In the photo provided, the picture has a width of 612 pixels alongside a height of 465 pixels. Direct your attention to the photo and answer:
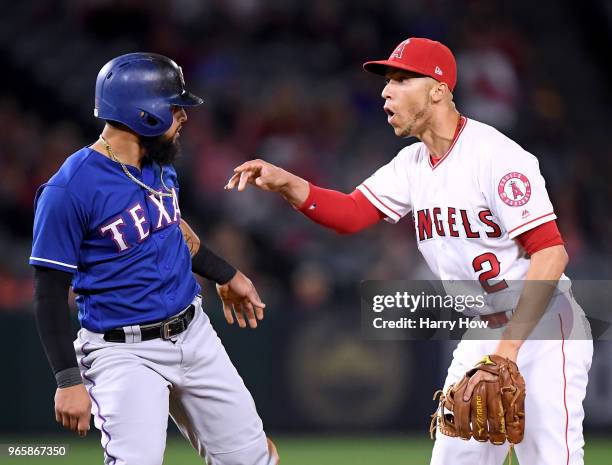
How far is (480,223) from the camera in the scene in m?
4.49

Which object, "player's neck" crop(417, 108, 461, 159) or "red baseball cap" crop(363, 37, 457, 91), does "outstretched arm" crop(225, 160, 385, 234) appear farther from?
"red baseball cap" crop(363, 37, 457, 91)

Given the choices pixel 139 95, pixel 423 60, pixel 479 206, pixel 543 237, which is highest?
pixel 423 60

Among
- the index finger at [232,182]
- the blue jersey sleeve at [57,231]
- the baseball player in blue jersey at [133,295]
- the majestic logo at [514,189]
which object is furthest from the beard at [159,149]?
the majestic logo at [514,189]

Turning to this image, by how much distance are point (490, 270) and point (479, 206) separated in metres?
0.29

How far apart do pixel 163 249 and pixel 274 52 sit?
26.0ft

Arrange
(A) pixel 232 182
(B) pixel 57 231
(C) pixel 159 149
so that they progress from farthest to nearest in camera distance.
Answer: (A) pixel 232 182, (C) pixel 159 149, (B) pixel 57 231

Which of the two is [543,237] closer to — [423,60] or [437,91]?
[437,91]

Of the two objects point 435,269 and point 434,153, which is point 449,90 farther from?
point 435,269

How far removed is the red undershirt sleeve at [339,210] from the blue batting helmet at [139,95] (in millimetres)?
902

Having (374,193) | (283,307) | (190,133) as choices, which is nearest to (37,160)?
(190,133)

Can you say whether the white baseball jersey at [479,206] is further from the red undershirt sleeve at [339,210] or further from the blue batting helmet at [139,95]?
the blue batting helmet at [139,95]

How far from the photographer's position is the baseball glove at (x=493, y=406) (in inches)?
162

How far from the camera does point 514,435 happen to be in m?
4.19

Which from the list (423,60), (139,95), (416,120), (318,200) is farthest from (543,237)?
(139,95)
